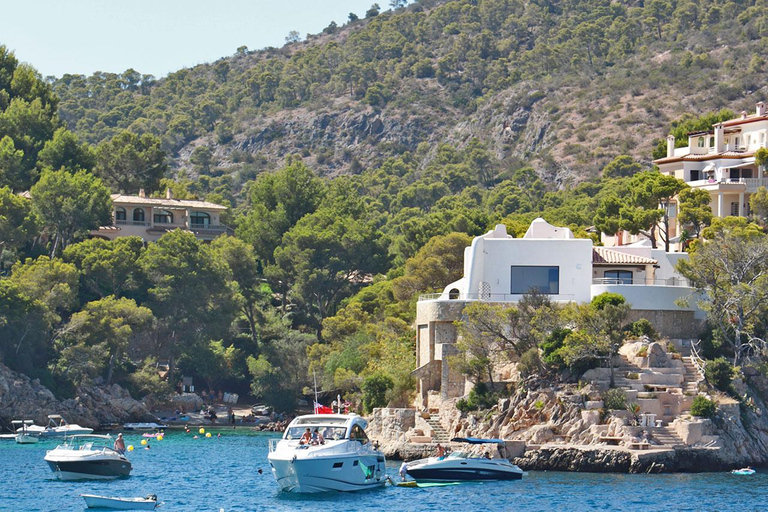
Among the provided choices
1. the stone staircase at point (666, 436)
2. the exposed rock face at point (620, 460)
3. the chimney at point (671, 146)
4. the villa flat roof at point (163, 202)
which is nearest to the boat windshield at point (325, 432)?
the exposed rock face at point (620, 460)

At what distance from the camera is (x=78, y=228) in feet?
333

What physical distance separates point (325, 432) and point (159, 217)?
214 ft

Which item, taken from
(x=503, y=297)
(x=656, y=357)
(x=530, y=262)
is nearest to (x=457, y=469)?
(x=656, y=357)

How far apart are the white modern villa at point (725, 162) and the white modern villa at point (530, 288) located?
15.7 meters

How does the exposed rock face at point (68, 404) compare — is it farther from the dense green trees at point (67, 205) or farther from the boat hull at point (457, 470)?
the boat hull at point (457, 470)

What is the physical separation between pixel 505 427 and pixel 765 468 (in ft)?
37.2

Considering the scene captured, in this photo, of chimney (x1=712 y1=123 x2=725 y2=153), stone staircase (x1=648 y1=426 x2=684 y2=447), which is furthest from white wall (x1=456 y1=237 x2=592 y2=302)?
chimney (x1=712 y1=123 x2=725 y2=153)

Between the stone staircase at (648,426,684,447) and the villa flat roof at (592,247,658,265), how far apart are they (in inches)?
499

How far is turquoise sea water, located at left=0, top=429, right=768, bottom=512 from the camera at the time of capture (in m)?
47.7

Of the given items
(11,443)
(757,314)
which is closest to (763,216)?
(757,314)

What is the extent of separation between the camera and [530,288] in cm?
6619

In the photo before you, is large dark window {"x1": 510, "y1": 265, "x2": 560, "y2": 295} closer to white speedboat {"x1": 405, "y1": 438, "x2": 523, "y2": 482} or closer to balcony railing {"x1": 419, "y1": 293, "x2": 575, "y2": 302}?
balcony railing {"x1": 419, "y1": 293, "x2": 575, "y2": 302}

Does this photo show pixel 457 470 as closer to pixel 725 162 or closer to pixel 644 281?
pixel 644 281

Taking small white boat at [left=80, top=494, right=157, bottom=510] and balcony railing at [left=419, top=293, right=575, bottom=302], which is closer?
small white boat at [left=80, top=494, right=157, bottom=510]
